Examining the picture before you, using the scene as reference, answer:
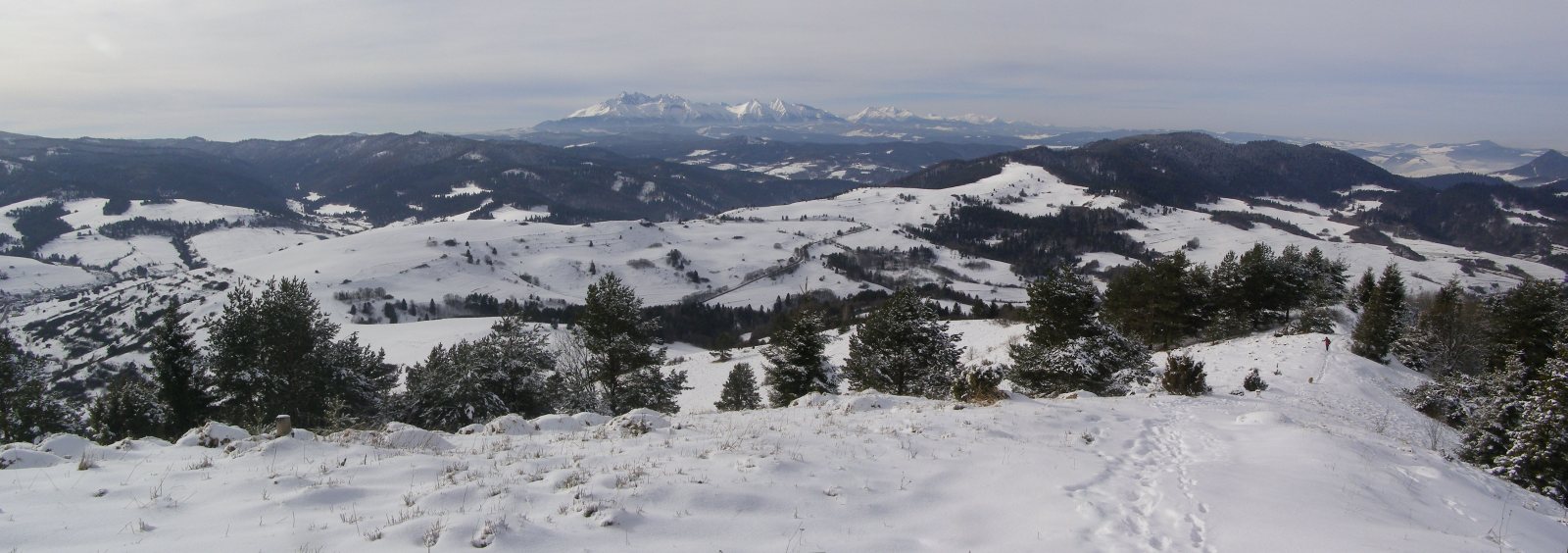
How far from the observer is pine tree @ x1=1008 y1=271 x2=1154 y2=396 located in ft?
84.6

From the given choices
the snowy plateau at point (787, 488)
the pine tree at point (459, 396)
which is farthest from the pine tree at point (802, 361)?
the snowy plateau at point (787, 488)

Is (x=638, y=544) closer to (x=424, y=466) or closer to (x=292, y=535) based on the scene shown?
(x=292, y=535)

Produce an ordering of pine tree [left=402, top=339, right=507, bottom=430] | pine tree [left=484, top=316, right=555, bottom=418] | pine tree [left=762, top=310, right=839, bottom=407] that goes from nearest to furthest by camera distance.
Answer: pine tree [left=402, top=339, right=507, bottom=430] → pine tree [left=484, top=316, right=555, bottom=418] → pine tree [left=762, top=310, right=839, bottom=407]

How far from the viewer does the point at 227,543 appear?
19.1 ft

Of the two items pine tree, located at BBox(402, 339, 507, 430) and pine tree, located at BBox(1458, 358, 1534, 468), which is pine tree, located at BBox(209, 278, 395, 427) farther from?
pine tree, located at BBox(1458, 358, 1534, 468)

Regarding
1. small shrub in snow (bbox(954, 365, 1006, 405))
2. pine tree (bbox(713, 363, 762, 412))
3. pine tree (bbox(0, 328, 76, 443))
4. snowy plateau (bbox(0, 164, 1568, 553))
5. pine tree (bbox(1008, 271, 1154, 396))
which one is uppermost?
snowy plateau (bbox(0, 164, 1568, 553))

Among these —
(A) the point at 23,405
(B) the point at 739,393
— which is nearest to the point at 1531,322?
(B) the point at 739,393

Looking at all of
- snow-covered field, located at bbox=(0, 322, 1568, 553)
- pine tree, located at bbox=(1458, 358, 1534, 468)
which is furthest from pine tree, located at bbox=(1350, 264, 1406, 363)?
snow-covered field, located at bbox=(0, 322, 1568, 553)

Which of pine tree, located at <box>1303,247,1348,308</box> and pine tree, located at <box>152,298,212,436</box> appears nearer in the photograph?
pine tree, located at <box>152,298,212,436</box>

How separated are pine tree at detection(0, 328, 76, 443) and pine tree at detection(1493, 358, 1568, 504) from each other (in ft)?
187

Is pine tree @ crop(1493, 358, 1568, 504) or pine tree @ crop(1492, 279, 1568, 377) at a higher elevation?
pine tree @ crop(1493, 358, 1568, 504)

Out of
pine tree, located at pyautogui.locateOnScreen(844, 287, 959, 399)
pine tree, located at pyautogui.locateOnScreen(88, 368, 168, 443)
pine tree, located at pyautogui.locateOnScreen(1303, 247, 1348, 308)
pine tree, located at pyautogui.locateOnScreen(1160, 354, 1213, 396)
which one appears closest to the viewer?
pine tree, located at pyautogui.locateOnScreen(1160, 354, 1213, 396)

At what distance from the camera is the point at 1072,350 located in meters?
26.2

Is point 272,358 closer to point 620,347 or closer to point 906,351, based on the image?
point 620,347
